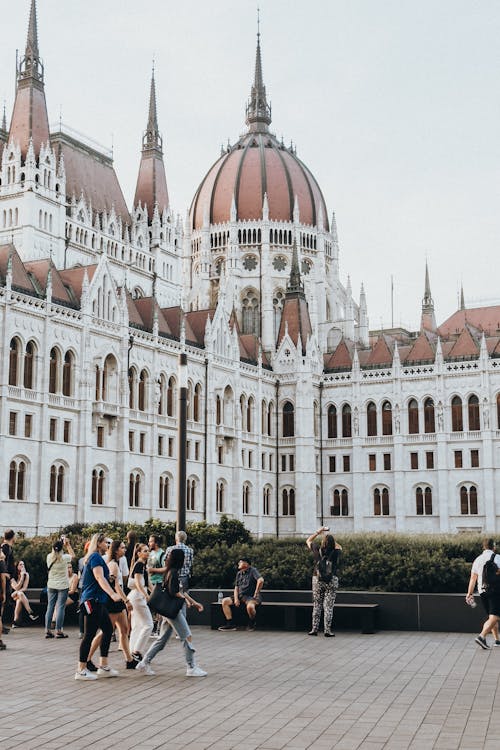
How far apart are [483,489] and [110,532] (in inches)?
1542

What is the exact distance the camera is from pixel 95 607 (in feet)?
45.0

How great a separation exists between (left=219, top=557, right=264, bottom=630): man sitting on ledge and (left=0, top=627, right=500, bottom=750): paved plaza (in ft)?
7.21

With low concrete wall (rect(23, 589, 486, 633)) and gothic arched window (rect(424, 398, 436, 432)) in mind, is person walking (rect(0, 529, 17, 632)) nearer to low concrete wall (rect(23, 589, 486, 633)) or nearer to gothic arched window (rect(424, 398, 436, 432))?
low concrete wall (rect(23, 589, 486, 633))

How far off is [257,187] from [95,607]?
257 ft

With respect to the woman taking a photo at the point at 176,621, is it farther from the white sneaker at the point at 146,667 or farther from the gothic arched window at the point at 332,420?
the gothic arched window at the point at 332,420

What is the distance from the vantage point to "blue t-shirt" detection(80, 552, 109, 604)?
1362cm

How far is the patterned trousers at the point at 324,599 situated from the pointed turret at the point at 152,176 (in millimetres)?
59359

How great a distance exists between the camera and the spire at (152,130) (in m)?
76.2

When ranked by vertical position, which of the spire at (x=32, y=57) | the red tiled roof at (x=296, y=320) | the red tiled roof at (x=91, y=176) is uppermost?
the spire at (x=32, y=57)

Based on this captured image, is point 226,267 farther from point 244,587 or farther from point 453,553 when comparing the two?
point 244,587

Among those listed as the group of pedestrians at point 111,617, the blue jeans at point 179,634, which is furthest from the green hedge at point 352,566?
the blue jeans at point 179,634

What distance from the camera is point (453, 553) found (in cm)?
2970

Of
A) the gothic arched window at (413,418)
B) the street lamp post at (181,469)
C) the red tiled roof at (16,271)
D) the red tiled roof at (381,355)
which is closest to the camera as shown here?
the street lamp post at (181,469)

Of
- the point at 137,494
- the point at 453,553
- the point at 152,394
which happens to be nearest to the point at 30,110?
the point at 152,394
